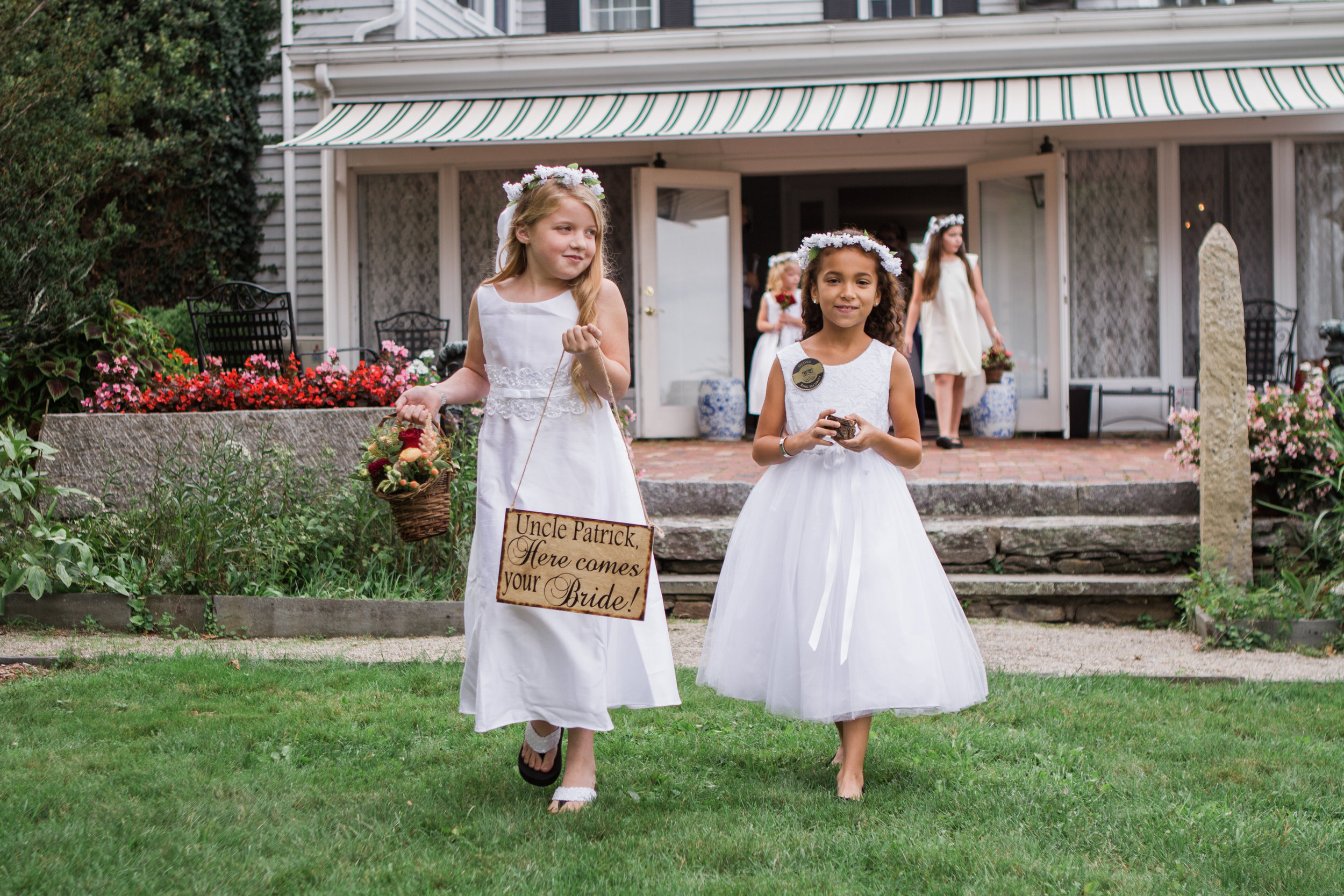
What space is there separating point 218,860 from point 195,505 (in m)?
3.36

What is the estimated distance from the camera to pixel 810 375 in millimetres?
3277

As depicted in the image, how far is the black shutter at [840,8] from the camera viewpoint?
38.9 feet

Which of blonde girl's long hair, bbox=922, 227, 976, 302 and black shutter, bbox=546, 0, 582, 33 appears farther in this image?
black shutter, bbox=546, 0, 582, 33

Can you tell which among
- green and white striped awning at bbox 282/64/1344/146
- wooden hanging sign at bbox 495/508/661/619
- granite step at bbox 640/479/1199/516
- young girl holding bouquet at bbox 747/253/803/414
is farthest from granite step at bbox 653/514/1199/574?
green and white striped awning at bbox 282/64/1344/146

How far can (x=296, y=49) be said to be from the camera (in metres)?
10.4

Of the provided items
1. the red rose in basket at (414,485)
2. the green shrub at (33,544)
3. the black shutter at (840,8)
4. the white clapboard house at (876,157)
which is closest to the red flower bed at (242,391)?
the green shrub at (33,544)

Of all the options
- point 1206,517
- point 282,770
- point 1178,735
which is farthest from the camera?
point 1206,517

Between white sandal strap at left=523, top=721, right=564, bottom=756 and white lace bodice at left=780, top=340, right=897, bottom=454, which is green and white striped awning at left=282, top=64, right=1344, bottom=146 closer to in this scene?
white lace bodice at left=780, top=340, right=897, bottom=454

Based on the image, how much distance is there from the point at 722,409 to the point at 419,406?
24.4 ft

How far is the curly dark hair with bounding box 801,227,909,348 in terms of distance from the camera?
11.1 feet

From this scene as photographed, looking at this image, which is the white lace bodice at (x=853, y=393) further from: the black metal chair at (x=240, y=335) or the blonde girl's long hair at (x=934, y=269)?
the black metal chair at (x=240, y=335)

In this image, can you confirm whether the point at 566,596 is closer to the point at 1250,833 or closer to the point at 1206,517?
the point at 1250,833

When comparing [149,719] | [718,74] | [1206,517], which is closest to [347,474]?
[149,719]

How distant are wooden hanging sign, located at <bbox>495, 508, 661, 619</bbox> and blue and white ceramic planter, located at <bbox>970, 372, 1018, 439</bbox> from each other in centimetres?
755
